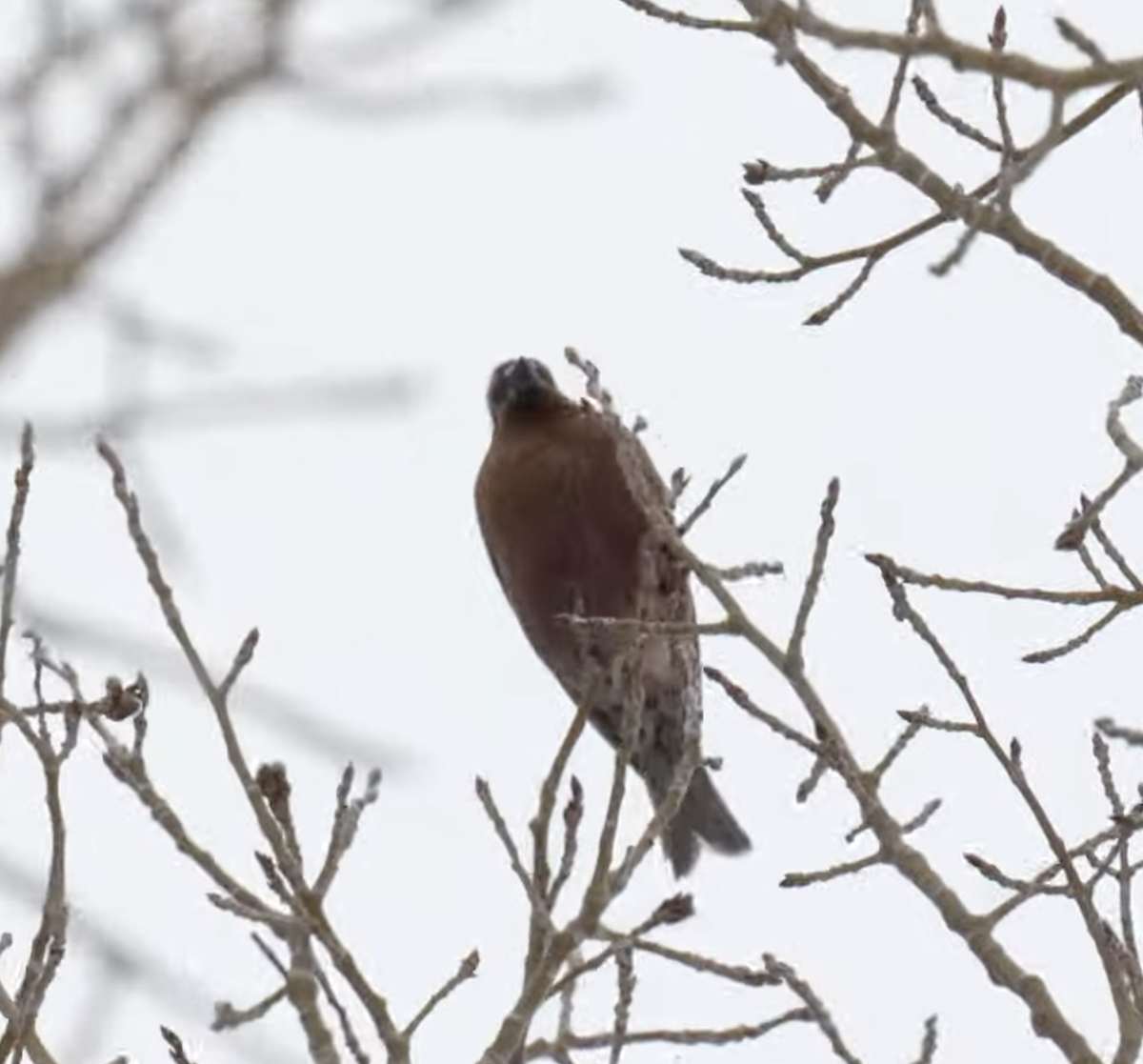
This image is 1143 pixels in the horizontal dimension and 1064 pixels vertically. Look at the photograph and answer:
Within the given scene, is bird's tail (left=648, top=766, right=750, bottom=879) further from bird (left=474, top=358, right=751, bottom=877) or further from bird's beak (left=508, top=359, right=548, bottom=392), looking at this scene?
bird's beak (left=508, top=359, right=548, bottom=392)

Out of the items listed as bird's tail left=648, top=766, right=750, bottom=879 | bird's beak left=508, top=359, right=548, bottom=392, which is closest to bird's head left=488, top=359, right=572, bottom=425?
bird's beak left=508, top=359, right=548, bottom=392

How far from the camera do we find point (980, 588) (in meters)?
4.07

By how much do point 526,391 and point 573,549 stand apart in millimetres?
663

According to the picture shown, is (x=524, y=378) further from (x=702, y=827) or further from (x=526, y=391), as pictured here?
(x=702, y=827)

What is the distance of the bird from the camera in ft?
22.3

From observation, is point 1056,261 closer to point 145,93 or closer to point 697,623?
point 697,623

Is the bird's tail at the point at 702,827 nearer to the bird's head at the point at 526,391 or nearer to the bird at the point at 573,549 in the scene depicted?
the bird at the point at 573,549

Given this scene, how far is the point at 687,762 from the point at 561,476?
11.2 feet

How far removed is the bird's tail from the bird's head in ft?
3.89

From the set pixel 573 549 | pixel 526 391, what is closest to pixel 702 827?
pixel 573 549

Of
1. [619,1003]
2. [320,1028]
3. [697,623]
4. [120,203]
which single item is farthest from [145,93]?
[619,1003]

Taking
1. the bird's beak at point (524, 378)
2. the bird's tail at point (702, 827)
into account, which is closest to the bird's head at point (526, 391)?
the bird's beak at point (524, 378)

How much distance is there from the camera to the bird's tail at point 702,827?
23.1ft

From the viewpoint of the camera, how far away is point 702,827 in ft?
23.5
